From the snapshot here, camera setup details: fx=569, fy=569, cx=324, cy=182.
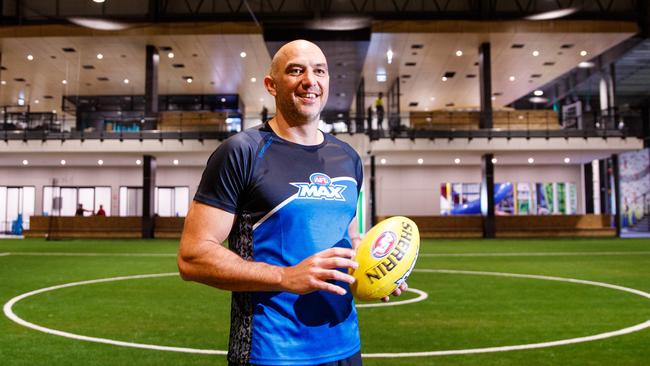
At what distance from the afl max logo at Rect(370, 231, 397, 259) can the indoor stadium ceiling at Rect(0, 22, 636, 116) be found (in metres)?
22.9

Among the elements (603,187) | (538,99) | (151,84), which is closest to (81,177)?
(151,84)

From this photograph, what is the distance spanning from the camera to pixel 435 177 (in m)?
38.3

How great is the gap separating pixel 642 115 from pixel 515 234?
19526 millimetres

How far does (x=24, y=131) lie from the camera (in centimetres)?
2814

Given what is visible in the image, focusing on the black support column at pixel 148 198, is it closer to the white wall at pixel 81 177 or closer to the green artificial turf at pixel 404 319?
the white wall at pixel 81 177

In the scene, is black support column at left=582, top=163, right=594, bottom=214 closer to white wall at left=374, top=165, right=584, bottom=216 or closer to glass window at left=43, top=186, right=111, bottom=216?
white wall at left=374, top=165, right=584, bottom=216

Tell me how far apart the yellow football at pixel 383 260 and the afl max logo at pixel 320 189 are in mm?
305

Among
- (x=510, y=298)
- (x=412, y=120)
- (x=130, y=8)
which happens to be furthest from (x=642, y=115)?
(x=510, y=298)

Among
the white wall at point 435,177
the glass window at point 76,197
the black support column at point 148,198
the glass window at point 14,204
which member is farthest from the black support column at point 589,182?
the glass window at point 14,204

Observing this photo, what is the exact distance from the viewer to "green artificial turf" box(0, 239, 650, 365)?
17.0ft

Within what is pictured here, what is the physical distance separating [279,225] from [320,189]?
8.4 inches

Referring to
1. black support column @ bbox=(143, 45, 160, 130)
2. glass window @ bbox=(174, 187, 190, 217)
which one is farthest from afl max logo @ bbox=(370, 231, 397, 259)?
glass window @ bbox=(174, 187, 190, 217)

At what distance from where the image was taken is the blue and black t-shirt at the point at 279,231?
205cm

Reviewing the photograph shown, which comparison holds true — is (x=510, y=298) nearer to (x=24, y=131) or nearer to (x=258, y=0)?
(x=258, y=0)
